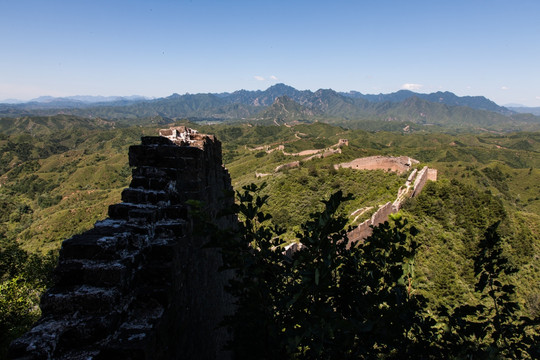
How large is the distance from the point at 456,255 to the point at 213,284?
63.0 ft

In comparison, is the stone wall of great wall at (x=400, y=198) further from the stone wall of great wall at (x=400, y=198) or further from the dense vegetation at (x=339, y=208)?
the dense vegetation at (x=339, y=208)

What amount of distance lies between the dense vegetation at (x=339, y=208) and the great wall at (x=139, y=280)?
4.47ft

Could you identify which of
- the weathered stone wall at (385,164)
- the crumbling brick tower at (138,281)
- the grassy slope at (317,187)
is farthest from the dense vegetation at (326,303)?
the weathered stone wall at (385,164)

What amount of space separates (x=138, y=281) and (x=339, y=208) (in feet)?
74.0

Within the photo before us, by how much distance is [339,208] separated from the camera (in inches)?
955

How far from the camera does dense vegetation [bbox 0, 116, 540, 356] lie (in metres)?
16.6

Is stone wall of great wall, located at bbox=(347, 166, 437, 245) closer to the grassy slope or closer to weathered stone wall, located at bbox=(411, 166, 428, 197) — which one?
weathered stone wall, located at bbox=(411, 166, 428, 197)

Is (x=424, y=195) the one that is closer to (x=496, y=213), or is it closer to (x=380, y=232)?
(x=496, y=213)

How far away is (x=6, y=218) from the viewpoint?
3051 inches

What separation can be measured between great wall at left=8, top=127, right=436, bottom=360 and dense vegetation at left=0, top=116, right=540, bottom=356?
1.36 m

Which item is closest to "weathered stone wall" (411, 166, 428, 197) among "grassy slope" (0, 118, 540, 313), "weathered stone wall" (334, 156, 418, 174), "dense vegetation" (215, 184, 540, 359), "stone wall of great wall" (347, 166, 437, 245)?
"stone wall of great wall" (347, 166, 437, 245)

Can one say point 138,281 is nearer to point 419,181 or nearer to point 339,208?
point 339,208

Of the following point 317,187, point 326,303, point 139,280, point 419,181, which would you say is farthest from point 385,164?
point 139,280

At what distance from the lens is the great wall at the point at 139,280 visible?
236 centimetres
